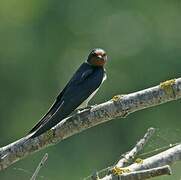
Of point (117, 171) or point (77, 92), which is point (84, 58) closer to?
point (77, 92)

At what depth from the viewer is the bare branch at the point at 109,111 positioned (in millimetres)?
5082

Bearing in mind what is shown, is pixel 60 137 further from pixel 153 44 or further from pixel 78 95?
pixel 153 44

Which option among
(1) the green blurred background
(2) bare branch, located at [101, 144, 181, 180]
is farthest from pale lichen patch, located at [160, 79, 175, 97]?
(1) the green blurred background

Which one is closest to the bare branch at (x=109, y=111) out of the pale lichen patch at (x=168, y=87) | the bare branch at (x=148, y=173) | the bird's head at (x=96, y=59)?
the pale lichen patch at (x=168, y=87)

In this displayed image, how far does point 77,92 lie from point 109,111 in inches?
41.1

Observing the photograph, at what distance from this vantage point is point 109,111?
5.13 metres

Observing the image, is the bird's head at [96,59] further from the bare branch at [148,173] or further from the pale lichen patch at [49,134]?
the bare branch at [148,173]

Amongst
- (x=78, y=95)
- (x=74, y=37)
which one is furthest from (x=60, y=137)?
(x=74, y=37)

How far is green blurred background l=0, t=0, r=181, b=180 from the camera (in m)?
16.3

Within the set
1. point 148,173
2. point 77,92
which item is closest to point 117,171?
point 148,173

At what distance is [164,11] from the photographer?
19.8 meters

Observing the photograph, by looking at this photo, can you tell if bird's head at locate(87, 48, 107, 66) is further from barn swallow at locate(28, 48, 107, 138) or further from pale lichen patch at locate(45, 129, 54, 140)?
pale lichen patch at locate(45, 129, 54, 140)

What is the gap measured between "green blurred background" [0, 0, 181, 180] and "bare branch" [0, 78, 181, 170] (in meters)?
9.93

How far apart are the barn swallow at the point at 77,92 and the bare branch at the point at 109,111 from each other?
55 mm
